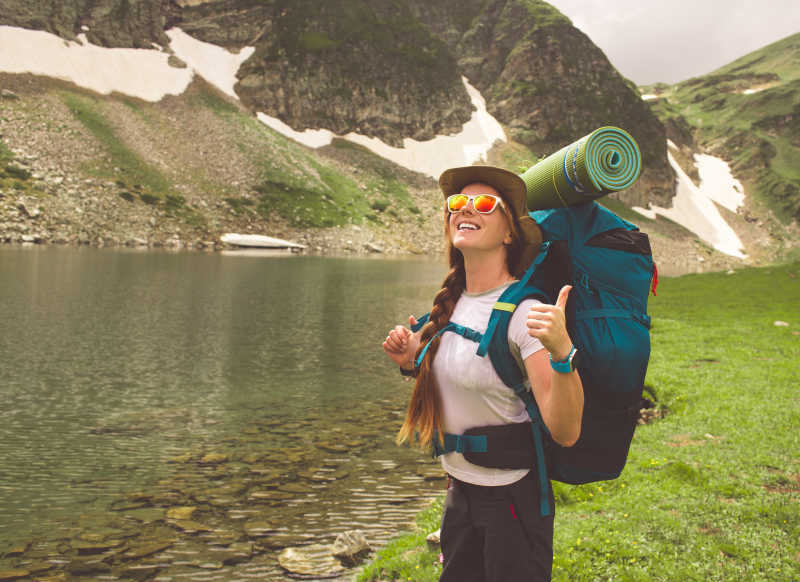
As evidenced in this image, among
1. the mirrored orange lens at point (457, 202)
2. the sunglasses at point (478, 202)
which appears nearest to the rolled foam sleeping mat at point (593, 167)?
the sunglasses at point (478, 202)

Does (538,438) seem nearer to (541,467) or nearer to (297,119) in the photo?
(541,467)

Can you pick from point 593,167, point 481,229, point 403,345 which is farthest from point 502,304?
point 403,345

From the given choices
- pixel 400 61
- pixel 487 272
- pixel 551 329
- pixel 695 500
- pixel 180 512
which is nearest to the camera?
pixel 551 329

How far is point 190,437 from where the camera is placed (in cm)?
1200

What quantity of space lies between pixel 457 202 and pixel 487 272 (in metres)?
0.47

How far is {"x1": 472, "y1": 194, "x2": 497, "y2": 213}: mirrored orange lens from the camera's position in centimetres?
315

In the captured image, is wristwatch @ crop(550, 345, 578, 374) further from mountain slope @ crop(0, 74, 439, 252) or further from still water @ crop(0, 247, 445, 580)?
mountain slope @ crop(0, 74, 439, 252)

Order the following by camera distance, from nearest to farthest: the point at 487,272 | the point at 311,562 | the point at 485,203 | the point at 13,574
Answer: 1. the point at 485,203
2. the point at 487,272
3. the point at 13,574
4. the point at 311,562

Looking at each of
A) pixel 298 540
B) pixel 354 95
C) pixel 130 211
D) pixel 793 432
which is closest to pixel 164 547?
pixel 298 540

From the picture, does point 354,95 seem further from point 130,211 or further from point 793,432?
point 793,432

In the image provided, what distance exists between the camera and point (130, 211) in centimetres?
7369

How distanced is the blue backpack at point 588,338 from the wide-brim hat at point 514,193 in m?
0.08

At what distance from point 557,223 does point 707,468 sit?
8060 millimetres

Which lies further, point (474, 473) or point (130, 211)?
point (130, 211)
